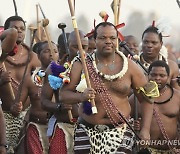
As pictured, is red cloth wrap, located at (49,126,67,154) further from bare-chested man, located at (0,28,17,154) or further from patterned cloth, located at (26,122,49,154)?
bare-chested man, located at (0,28,17,154)

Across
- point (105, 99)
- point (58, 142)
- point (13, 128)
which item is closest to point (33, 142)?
point (13, 128)

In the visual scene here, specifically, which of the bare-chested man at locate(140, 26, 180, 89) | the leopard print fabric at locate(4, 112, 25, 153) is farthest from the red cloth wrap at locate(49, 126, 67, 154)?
the bare-chested man at locate(140, 26, 180, 89)

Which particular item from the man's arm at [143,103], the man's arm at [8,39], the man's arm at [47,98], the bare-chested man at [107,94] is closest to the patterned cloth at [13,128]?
the man's arm at [47,98]

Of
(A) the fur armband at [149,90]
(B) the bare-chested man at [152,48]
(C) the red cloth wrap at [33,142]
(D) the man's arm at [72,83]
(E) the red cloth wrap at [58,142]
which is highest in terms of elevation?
(D) the man's arm at [72,83]

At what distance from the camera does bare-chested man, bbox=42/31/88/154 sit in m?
11.1

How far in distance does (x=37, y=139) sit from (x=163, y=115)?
194 centimetres

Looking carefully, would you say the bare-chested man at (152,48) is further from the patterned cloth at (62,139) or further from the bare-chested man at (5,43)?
the bare-chested man at (5,43)

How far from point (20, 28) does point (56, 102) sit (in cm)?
153

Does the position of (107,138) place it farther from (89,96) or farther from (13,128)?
(13,128)

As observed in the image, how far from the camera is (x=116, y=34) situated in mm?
9805

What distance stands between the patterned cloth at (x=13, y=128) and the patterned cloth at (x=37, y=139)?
24 cm

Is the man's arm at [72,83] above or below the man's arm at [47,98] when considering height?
above

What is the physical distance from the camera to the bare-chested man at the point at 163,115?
1091cm

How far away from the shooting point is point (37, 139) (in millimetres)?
11812
